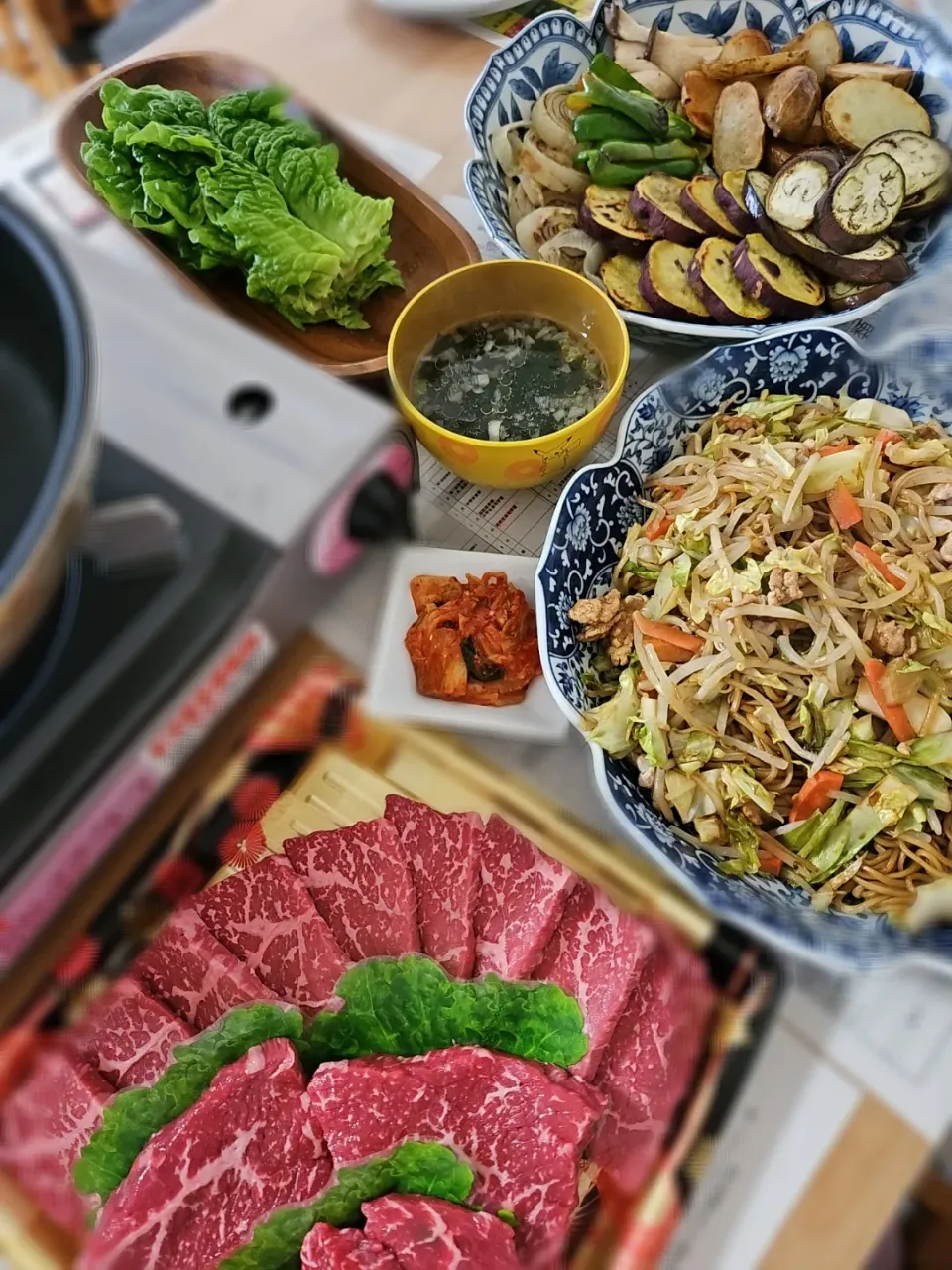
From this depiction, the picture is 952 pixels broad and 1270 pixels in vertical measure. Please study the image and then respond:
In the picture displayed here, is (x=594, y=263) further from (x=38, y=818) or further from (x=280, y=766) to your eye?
(x=38, y=818)

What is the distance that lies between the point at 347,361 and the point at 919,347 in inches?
28.8

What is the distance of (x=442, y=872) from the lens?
96cm

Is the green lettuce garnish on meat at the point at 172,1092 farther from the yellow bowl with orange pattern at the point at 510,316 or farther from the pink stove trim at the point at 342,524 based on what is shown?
the yellow bowl with orange pattern at the point at 510,316

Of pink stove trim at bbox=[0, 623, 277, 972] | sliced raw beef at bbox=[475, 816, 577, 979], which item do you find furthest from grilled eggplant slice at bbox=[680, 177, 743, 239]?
pink stove trim at bbox=[0, 623, 277, 972]

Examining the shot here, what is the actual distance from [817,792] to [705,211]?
33.2 inches

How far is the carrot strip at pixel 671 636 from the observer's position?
97cm

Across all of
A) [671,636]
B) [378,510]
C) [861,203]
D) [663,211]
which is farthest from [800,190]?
→ [378,510]

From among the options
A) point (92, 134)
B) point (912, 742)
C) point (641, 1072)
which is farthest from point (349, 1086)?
point (92, 134)

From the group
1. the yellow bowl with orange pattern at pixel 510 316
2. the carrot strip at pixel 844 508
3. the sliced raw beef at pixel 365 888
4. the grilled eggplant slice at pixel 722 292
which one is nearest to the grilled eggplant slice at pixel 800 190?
the grilled eggplant slice at pixel 722 292

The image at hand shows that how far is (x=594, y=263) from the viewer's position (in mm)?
1305

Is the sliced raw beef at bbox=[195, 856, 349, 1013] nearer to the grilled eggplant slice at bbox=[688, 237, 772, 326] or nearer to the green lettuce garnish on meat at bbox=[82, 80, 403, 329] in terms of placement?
the green lettuce garnish on meat at bbox=[82, 80, 403, 329]

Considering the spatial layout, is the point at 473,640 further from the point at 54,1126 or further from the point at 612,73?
the point at 612,73

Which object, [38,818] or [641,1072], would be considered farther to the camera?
[641,1072]

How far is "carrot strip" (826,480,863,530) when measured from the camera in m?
1.00
